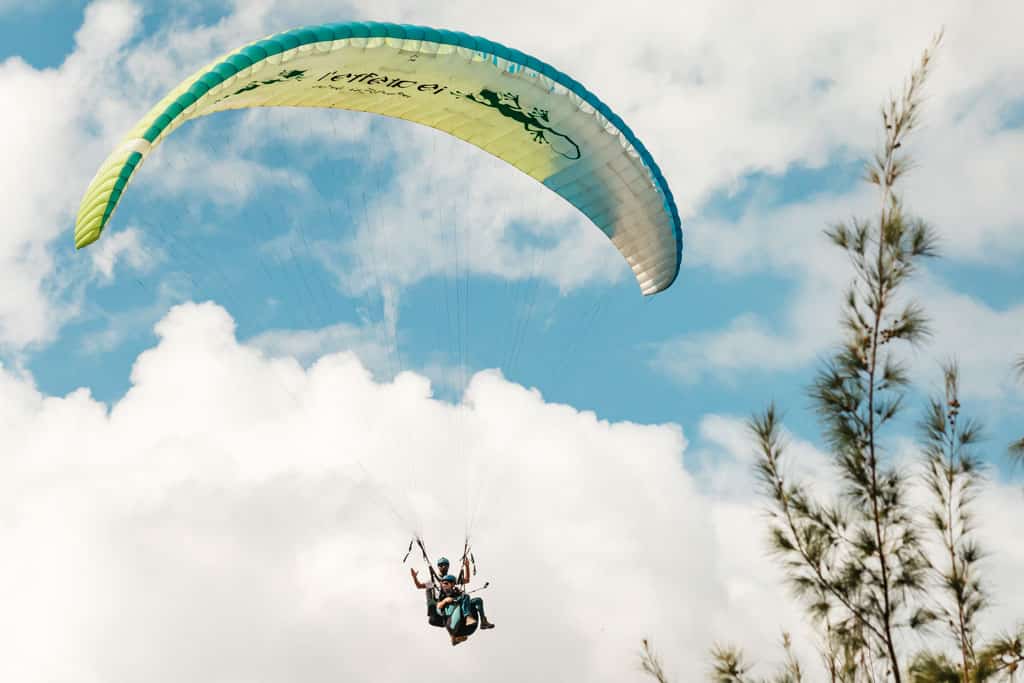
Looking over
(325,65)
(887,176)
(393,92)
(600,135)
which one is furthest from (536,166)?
(887,176)

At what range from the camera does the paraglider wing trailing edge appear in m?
11.8

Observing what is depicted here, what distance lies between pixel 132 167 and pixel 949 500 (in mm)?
8368

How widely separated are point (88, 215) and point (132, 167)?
67cm

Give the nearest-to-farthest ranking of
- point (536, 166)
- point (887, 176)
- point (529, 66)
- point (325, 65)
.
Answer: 1. point (887, 176)
2. point (325, 65)
3. point (529, 66)
4. point (536, 166)

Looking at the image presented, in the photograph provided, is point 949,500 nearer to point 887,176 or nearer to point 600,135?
point 887,176

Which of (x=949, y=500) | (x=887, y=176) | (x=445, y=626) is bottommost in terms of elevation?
(x=949, y=500)

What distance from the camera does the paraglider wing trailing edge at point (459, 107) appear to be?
11766 millimetres

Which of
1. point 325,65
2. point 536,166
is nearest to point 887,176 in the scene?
point 325,65

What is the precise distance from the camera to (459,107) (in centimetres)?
1526

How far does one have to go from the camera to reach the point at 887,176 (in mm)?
6402

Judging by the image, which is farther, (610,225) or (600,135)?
(610,225)

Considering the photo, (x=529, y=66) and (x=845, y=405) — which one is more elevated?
(x=529, y=66)

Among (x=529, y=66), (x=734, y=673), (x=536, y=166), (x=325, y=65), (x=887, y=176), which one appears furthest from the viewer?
(x=536, y=166)

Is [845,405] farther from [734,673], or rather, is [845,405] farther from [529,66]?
[529,66]
